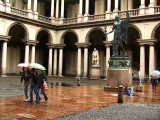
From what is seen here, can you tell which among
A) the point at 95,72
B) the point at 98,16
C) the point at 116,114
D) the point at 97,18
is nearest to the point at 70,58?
the point at 95,72

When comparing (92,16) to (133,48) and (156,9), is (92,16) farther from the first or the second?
(156,9)

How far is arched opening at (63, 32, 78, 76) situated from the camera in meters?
35.2

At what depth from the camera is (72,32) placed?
100ft

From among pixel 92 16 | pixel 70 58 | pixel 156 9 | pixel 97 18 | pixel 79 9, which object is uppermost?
pixel 79 9

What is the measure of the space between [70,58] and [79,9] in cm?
858

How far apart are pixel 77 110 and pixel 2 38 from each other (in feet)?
64.8

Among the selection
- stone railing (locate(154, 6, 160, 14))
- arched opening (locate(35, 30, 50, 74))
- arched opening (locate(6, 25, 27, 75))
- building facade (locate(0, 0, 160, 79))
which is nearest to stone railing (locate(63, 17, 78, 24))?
building facade (locate(0, 0, 160, 79))

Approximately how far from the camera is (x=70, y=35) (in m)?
34.1

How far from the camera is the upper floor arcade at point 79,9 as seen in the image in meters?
25.5

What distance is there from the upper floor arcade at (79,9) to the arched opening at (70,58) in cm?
431

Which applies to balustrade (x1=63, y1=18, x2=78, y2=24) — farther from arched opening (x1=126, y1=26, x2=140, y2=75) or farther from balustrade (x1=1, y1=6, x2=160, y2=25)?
arched opening (x1=126, y1=26, x2=140, y2=75)

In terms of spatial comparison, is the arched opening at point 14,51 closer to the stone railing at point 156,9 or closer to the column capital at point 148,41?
the column capital at point 148,41

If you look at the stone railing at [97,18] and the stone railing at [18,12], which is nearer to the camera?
the stone railing at [18,12]

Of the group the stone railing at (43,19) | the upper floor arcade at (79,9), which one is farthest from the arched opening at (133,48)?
the stone railing at (43,19)
